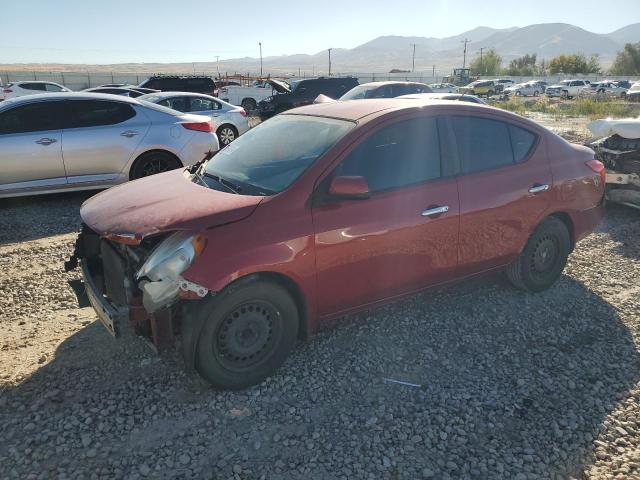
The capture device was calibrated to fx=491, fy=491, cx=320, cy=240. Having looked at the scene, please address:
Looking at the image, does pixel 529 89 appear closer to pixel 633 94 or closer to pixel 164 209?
pixel 633 94

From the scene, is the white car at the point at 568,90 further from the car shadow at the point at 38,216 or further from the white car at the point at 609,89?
the car shadow at the point at 38,216

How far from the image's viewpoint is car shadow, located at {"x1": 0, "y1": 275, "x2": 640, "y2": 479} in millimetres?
2648

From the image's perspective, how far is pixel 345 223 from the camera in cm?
323

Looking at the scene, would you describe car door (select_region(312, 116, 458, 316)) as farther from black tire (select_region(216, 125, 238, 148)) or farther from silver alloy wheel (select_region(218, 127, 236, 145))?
silver alloy wheel (select_region(218, 127, 236, 145))

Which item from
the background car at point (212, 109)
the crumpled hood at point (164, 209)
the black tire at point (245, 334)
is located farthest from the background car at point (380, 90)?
the black tire at point (245, 334)

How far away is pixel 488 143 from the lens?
4023 mm

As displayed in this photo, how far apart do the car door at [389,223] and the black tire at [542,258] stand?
3.10 feet

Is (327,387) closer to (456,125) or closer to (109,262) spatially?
(109,262)

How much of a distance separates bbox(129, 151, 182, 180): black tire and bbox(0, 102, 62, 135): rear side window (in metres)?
1.13

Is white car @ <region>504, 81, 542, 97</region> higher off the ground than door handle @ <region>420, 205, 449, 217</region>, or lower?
lower

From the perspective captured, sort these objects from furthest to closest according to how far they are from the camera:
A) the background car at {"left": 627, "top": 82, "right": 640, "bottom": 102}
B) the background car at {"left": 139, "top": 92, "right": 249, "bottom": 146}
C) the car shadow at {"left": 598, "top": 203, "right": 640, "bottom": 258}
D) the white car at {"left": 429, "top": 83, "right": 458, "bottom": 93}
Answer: the background car at {"left": 627, "top": 82, "right": 640, "bottom": 102} → the white car at {"left": 429, "top": 83, "right": 458, "bottom": 93} → the background car at {"left": 139, "top": 92, "right": 249, "bottom": 146} → the car shadow at {"left": 598, "top": 203, "right": 640, "bottom": 258}

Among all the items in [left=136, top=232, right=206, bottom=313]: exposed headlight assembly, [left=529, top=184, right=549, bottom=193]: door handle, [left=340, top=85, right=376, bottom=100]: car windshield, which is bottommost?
[left=136, top=232, right=206, bottom=313]: exposed headlight assembly

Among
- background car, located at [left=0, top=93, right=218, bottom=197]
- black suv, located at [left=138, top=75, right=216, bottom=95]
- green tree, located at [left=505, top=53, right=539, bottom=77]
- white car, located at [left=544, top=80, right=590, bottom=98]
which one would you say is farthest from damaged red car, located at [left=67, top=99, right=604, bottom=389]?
green tree, located at [left=505, top=53, right=539, bottom=77]

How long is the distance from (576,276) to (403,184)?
2673 millimetres
